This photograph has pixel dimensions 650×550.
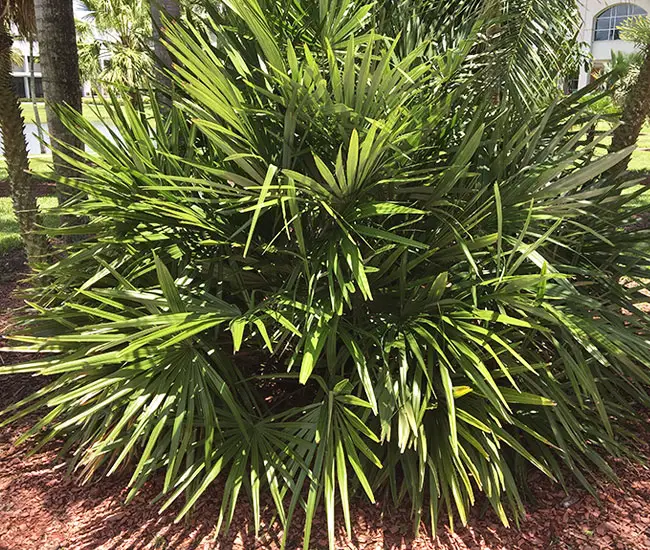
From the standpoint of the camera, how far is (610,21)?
3528cm

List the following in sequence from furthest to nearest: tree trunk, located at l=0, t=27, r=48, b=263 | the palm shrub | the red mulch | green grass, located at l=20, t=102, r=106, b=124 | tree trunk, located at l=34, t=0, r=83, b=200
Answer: tree trunk, located at l=0, t=27, r=48, b=263 → tree trunk, located at l=34, t=0, r=83, b=200 → green grass, located at l=20, t=102, r=106, b=124 → the red mulch → the palm shrub

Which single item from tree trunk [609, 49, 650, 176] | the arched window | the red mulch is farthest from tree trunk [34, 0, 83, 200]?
the arched window

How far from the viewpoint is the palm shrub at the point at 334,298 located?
7.80 ft

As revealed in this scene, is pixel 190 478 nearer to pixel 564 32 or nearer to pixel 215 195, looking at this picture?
pixel 215 195

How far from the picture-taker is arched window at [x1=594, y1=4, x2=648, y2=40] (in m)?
33.8

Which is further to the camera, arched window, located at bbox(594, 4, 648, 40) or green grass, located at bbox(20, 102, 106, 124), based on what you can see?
arched window, located at bbox(594, 4, 648, 40)

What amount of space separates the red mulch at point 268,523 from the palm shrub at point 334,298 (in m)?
0.11

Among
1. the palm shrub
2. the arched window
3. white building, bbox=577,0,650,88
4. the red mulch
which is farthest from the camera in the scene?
the arched window

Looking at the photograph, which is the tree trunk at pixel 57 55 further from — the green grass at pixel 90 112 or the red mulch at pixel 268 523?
the red mulch at pixel 268 523

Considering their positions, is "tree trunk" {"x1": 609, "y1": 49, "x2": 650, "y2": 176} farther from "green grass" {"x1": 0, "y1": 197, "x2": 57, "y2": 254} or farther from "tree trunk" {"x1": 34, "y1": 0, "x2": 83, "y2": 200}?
"green grass" {"x1": 0, "y1": 197, "x2": 57, "y2": 254}

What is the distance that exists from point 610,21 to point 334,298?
39.8m

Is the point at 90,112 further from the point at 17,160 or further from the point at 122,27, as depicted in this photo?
the point at 17,160

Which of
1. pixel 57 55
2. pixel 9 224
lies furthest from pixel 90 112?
pixel 57 55

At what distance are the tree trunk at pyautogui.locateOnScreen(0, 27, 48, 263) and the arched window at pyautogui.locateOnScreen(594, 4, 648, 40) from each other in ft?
119
